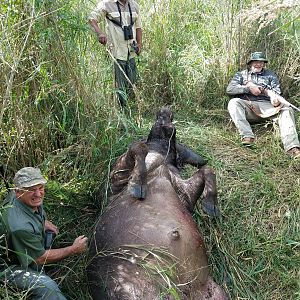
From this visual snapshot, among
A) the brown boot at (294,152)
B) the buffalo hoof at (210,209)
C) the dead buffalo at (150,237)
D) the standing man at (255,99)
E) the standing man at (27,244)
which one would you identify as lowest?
the brown boot at (294,152)

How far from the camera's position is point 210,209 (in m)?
4.34

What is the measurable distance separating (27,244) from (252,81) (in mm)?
4004

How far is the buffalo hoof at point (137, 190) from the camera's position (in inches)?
162

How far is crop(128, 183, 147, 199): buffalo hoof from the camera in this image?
13.5 feet

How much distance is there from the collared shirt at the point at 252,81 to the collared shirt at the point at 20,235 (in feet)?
11.9

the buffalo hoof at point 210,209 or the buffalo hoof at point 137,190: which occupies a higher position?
the buffalo hoof at point 137,190

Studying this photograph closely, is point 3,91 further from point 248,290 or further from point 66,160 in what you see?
point 248,290

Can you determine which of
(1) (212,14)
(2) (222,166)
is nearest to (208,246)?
(2) (222,166)

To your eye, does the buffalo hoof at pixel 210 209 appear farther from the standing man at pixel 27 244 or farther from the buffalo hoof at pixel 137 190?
the standing man at pixel 27 244

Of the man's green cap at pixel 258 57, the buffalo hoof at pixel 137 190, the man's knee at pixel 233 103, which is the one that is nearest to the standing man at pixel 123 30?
the man's knee at pixel 233 103

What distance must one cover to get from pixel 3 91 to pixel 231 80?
3.49 m

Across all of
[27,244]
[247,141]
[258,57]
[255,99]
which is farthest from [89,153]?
[258,57]

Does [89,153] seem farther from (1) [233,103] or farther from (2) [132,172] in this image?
(1) [233,103]

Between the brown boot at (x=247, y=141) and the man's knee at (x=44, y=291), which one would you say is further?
the brown boot at (x=247, y=141)
